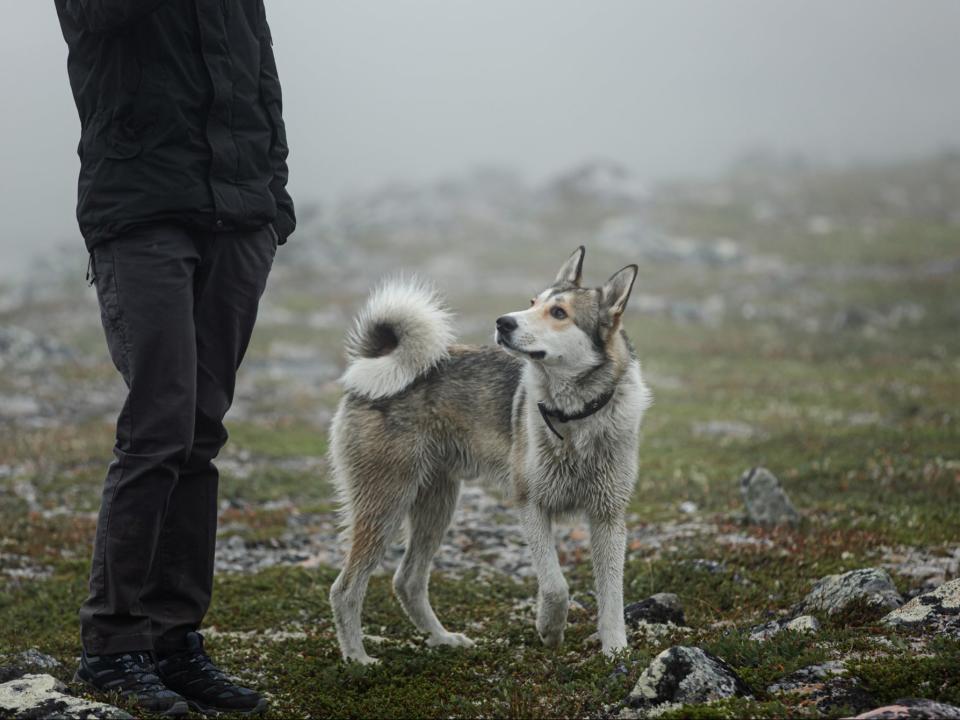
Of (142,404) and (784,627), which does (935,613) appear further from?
(142,404)

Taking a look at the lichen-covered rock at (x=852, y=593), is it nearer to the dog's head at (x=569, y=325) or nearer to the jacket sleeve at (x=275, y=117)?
the dog's head at (x=569, y=325)

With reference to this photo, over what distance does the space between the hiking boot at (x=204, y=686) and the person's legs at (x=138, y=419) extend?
1.35 feet

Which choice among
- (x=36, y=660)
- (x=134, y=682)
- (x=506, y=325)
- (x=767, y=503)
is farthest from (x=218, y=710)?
(x=767, y=503)

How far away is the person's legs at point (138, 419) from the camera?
564 centimetres

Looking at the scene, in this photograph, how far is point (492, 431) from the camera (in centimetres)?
755

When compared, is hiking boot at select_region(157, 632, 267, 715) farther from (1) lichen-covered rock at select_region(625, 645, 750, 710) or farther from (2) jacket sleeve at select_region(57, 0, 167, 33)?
(2) jacket sleeve at select_region(57, 0, 167, 33)

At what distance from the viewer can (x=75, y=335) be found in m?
31.4

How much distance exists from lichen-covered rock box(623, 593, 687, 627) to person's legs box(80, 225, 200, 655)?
12.3 feet

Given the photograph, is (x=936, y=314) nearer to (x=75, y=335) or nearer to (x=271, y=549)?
(x=271, y=549)

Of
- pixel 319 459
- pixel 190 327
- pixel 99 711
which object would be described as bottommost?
pixel 319 459

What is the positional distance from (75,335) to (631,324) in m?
18.8

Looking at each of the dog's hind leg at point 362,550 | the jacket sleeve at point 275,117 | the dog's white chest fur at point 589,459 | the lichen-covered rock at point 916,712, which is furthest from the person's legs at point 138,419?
the lichen-covered rock at point 916,712

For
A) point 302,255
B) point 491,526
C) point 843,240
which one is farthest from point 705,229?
point 491,526

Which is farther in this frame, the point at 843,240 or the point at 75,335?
the point at 843,240
